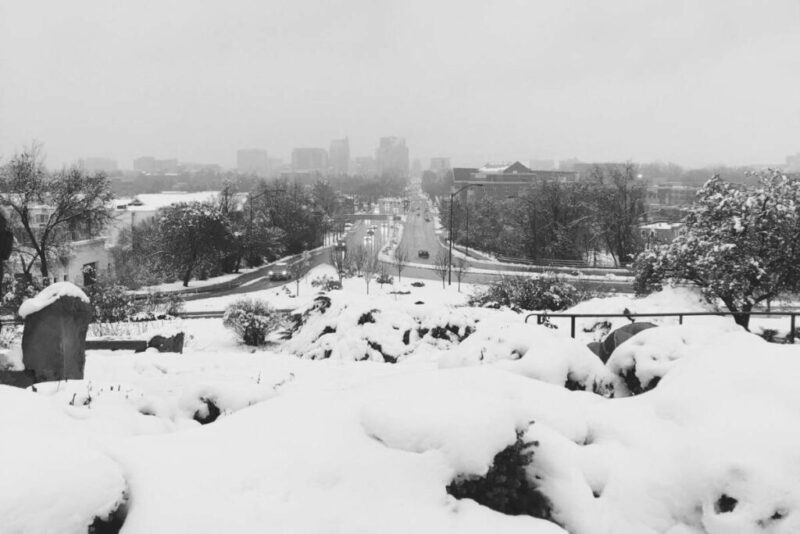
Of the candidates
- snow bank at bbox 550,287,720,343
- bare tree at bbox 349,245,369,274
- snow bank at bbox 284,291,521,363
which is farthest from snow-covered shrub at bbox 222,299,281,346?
bare tree at bbox 349,245,369,274

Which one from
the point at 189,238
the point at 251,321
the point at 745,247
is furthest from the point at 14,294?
the point at 745,247

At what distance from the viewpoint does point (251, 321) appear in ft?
49.8

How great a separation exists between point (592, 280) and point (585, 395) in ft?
121

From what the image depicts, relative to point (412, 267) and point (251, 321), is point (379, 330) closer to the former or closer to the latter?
point (251, 321)

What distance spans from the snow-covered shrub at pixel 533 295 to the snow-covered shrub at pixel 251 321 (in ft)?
25.0

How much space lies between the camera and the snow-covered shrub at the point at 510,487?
330 cm

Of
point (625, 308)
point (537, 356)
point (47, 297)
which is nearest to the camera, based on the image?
point (537, 356)

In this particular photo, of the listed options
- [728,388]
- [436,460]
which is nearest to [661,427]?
[728,388]

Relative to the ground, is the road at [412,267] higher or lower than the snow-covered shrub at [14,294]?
lower

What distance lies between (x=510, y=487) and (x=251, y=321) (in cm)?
1262

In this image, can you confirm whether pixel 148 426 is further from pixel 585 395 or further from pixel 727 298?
pixel 727 298

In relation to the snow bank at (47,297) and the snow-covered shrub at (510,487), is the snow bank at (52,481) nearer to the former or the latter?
the snow-covered shrub at (510,487)

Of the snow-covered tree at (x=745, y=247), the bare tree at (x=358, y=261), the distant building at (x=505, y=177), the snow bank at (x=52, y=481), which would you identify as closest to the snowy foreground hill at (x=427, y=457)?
the snow bank at (x=52, y=481)

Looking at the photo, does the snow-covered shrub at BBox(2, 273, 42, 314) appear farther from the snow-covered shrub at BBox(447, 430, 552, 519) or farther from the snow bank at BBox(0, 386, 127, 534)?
the snow-covered shrub at BBox(447, 430, 552, 519)
